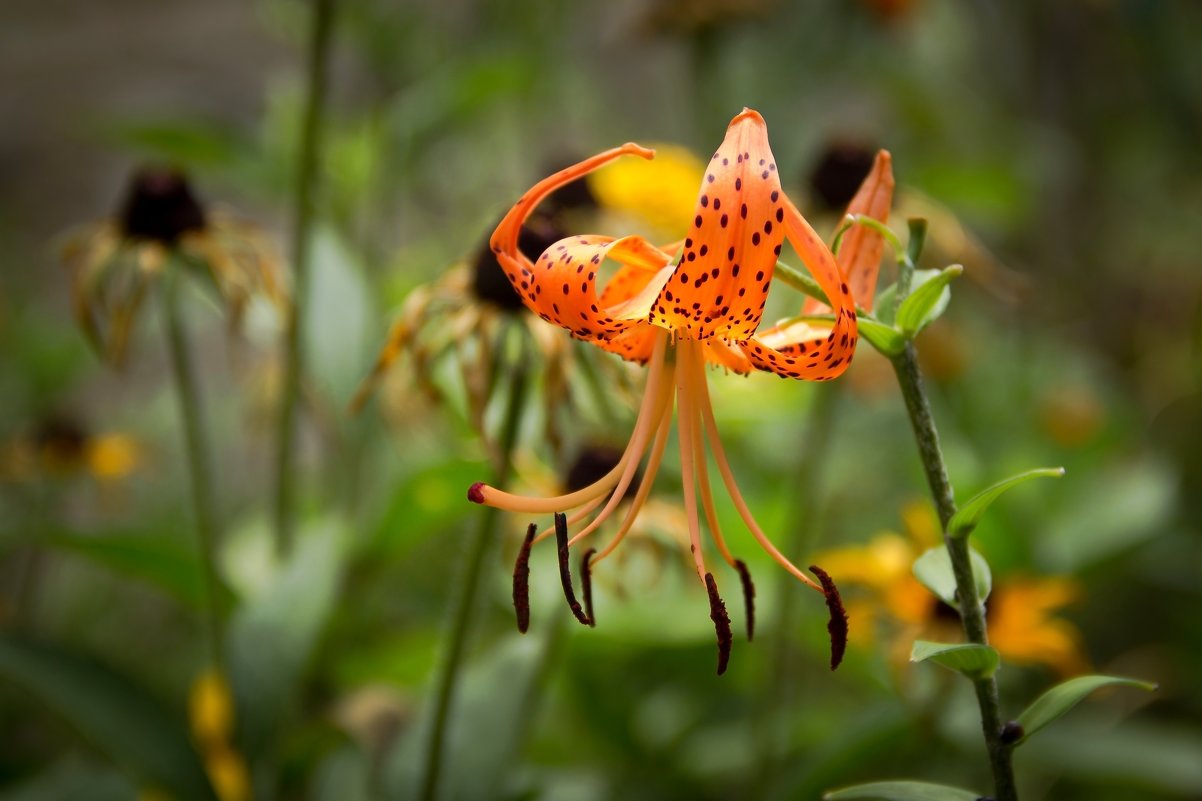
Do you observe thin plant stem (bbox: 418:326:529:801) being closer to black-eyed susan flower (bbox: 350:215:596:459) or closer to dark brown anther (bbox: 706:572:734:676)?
black-eyed susan flower (bbox: 350:215:596:459)

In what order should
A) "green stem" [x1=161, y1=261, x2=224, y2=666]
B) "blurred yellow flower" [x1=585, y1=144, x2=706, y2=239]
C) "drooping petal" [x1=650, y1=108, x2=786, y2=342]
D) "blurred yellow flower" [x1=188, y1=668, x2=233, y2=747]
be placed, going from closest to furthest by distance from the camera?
1. "drooping petal" [x1=650, y1=108, x2=786, y2=342]
2. "green stem" [x1=161, y1=261, x2=224, y2=666]
3. "blurred yellow flower" [x1=188, y1=668, x2=233, y2=747]
4. "blurred yellow flower" [x1=585, y1=144, x2=706, y2=239]

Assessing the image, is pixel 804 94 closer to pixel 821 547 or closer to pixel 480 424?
pixel 821 547

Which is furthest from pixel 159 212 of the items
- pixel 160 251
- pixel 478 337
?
pixel 478 337

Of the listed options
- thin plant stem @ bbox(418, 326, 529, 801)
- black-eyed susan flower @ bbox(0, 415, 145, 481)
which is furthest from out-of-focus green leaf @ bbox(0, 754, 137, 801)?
black-eyed susan flower @ bbox(0, 415, 145, 481)

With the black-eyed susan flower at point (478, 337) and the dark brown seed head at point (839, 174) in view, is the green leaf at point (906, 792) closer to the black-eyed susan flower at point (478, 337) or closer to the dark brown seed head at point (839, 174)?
the black-eyed susan flower at point (478, 337)

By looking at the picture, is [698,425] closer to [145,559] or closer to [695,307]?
[695,307]

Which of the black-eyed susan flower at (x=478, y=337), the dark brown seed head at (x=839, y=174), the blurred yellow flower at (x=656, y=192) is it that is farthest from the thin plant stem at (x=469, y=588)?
the blurred yellow flower at (x=656, y=192)
